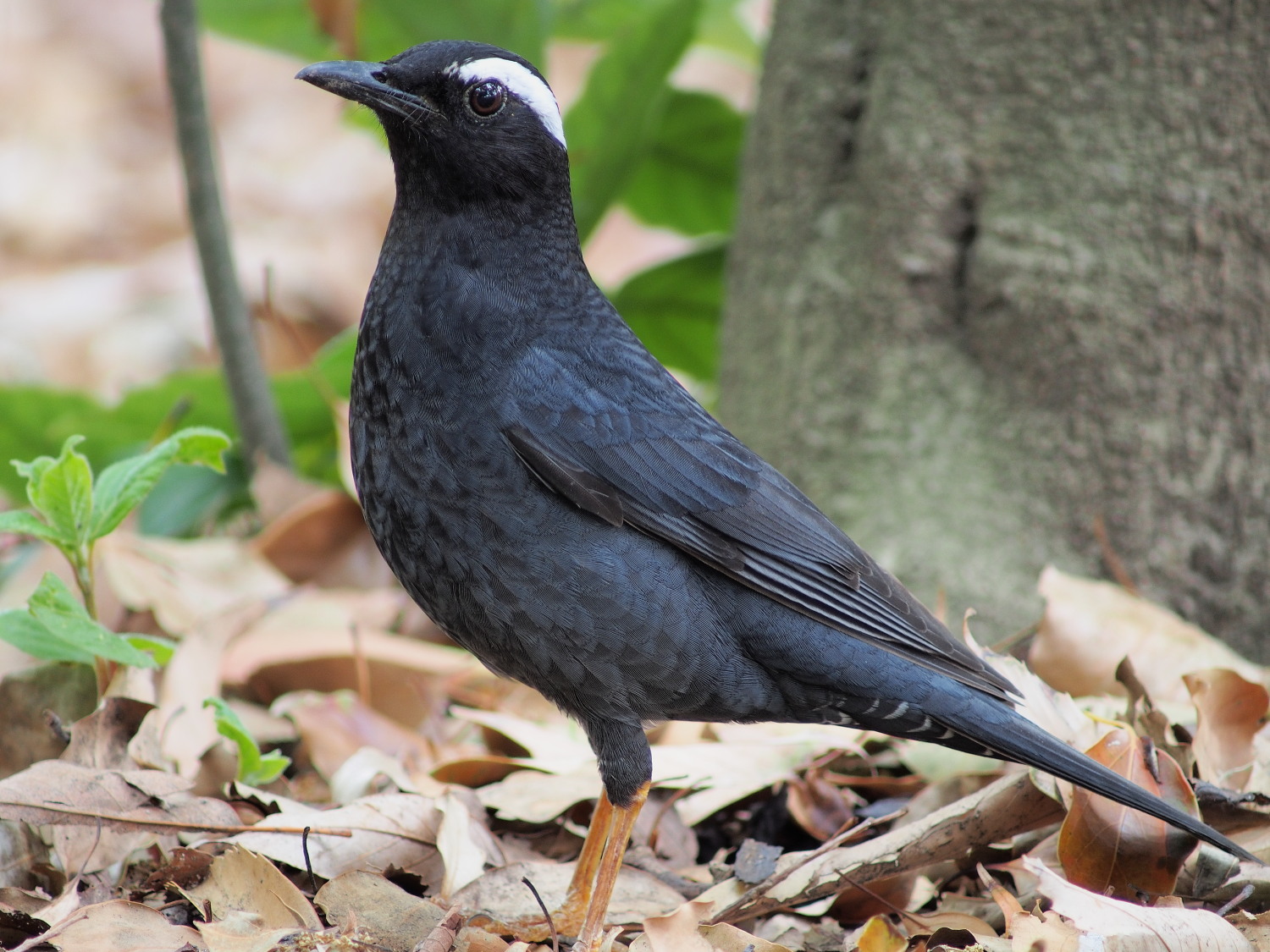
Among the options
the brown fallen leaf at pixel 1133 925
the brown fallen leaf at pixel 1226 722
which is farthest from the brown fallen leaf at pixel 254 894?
the brown fallen leaf at pixel 1226 722

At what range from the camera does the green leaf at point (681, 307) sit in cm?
614

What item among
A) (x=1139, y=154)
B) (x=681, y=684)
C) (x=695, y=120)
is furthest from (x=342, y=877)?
(x=695, y=120)

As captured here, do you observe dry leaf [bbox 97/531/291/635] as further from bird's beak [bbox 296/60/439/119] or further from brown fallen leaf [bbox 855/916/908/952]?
brown fallen leaf [bbox 855/916/908/952]

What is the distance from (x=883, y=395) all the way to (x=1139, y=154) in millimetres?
1194

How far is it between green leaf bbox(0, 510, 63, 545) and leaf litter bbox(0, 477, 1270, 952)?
443 millimetres

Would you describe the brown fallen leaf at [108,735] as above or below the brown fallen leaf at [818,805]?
above

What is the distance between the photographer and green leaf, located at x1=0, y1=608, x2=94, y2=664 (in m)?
3.09

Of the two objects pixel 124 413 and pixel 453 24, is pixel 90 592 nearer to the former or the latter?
pixel 124 413

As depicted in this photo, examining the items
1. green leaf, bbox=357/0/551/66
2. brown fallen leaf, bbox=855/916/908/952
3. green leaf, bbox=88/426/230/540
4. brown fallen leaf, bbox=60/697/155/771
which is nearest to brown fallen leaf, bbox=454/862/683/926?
brown fallen leaf, bbox=855/916/908/952

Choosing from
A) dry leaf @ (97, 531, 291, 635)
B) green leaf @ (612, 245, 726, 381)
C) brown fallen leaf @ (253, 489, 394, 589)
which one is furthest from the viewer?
green leaf @ (612, 245, 726, 381)

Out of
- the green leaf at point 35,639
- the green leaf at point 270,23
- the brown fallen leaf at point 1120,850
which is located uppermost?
the green leaf at point 270,23

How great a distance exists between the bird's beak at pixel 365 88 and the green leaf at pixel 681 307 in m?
A: 2.79

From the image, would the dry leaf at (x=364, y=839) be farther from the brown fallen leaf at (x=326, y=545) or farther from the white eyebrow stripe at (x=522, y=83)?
the brown fallen leaf at (x=326, y=545)

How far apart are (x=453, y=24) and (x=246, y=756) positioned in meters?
3.70
